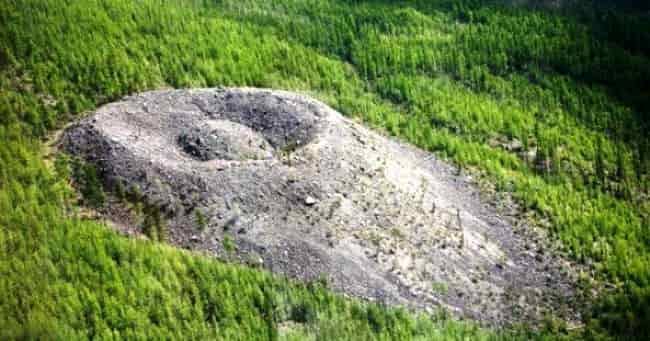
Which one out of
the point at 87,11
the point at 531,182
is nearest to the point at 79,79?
the point at 87,11

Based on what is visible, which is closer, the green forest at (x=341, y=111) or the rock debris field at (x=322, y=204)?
the green forest at (x=341, y=111)

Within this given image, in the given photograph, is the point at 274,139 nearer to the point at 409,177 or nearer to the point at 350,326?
the point at 409,177

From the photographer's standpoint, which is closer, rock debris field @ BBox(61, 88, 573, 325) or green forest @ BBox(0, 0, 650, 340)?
green forest @ BBox(0, 0, 650, 340)

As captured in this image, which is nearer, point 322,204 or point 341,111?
point 322,204

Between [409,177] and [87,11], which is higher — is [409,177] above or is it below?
below
